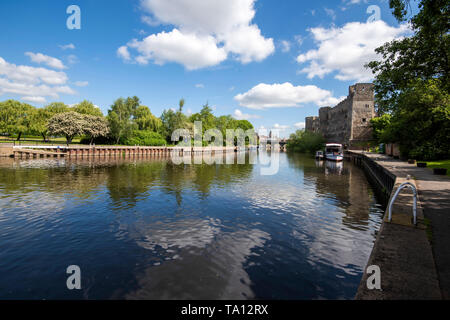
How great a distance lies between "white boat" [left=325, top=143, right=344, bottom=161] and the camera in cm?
4878

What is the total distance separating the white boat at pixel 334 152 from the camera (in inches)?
1921

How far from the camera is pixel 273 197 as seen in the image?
671 inches

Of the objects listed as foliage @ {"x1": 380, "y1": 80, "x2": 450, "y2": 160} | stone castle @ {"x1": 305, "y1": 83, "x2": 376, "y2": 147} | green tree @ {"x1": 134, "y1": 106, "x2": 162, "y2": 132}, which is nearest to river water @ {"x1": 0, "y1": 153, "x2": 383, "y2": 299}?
foliage @ {"x1": 380, "y1": 80, "x2": 450, "y2": 160}

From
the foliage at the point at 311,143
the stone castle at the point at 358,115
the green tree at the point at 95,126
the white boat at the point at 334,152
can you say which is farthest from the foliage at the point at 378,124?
the green tree at the point at 95,126

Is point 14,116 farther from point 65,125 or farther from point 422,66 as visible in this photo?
point 422,66

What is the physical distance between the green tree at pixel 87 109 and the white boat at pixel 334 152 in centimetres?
7217

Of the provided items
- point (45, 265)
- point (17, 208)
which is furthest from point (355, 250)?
point (17, 208)

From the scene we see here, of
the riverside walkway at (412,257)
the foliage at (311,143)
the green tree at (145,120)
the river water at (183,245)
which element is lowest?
the river water at (183,245)

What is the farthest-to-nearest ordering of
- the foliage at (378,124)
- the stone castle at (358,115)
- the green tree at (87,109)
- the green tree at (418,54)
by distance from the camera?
1. the stone castle at (358,115)
2. the green tree at (87,109)
3. the foliage at (378,124)
4. the green tree at (418,54)

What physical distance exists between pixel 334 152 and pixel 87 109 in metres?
75.9

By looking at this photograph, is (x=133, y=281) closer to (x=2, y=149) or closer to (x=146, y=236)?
(x=146, y=236)

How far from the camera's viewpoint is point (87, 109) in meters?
76.4

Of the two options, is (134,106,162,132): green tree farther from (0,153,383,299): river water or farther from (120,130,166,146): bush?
(0,153,383,299): river water

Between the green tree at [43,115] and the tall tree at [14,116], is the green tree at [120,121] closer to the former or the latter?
the green tree at [43,115]
